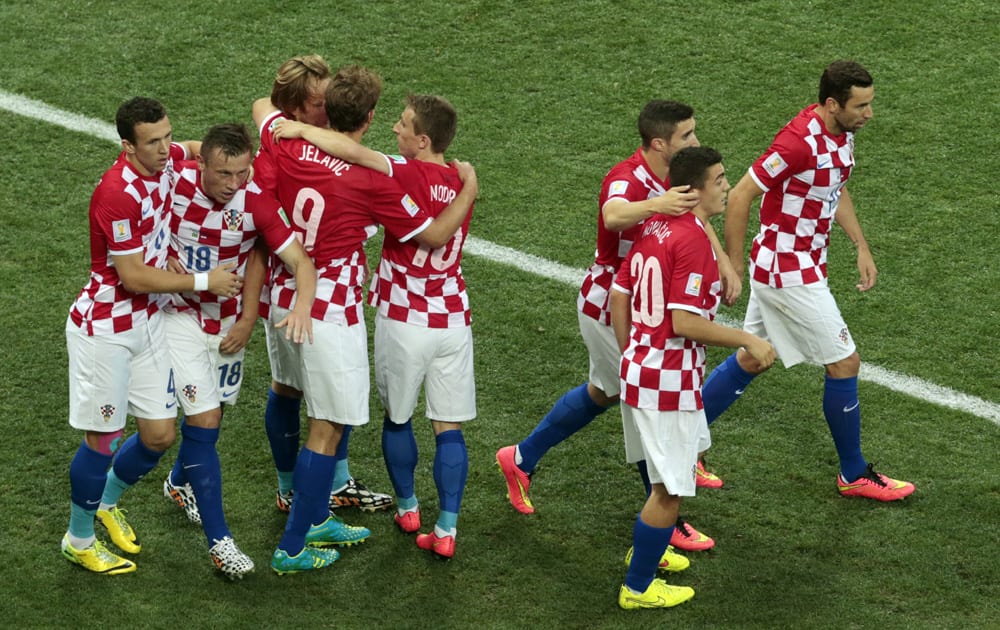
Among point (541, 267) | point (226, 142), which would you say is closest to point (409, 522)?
point (226, 142)

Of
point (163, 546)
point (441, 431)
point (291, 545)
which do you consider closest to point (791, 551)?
point (441, 431)

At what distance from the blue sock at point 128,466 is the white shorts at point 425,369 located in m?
1.01

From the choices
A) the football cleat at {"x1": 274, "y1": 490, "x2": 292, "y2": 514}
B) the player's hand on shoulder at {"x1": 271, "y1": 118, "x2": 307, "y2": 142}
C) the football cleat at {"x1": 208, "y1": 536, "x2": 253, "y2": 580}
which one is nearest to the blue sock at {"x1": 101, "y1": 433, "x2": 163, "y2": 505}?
the football cleat at {"x1": 208, "y1": 536, "x2": 253, "y2": 580}

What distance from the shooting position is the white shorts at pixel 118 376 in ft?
18.7

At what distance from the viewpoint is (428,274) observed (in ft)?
19.5

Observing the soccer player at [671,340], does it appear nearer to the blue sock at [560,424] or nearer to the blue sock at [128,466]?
the blue sock at [560,424]

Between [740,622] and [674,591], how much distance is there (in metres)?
0.30

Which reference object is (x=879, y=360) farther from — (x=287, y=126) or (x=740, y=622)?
(x=287, y=126)

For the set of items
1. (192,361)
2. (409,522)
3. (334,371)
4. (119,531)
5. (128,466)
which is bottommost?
(119,531)

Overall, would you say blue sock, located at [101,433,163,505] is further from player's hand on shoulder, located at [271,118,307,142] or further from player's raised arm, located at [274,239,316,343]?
player's hand on shoulder, located at [271,118,307,142]

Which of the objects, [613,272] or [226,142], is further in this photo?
A: [613,272]

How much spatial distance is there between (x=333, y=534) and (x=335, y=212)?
144 cm

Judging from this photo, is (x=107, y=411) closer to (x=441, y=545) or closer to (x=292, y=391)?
(x=292, y=391)

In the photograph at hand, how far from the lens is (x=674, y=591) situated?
5.89m
